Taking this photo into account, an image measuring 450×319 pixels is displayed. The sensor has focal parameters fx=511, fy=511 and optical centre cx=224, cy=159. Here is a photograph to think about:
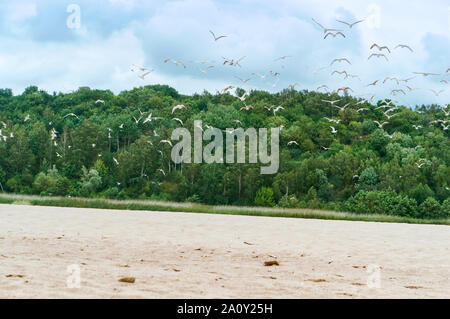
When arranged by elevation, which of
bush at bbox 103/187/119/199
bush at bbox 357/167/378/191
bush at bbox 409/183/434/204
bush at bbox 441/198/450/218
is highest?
bush at bbox 357/167/378/191

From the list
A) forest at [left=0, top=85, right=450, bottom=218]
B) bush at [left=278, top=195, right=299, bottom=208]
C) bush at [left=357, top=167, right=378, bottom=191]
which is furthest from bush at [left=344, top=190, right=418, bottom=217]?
bush at [left=278, top=195, right=299, bottom=208]

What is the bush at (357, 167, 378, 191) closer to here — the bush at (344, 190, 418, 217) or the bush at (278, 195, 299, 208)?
the bush at (344, 190, 418, 217)

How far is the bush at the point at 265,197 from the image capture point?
6016cm

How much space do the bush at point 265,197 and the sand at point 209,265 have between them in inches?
1715

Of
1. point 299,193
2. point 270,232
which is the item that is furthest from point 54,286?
point 299,193

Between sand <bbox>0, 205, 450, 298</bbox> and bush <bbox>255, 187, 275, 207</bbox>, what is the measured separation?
43.5 meters

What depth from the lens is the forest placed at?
2350 inches

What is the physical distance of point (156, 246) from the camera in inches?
497

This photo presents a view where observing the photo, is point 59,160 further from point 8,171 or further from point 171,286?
point 171,286

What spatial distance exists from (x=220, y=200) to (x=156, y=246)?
5135 cm

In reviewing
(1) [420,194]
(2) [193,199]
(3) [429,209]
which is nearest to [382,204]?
(3) [429,209]

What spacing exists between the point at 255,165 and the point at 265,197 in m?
7.09

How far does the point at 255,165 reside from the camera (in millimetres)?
66688

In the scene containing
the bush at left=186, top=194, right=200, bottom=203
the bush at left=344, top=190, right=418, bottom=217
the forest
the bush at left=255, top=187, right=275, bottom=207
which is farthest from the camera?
the bush at left=186, top=194, right=200, bottom=203
